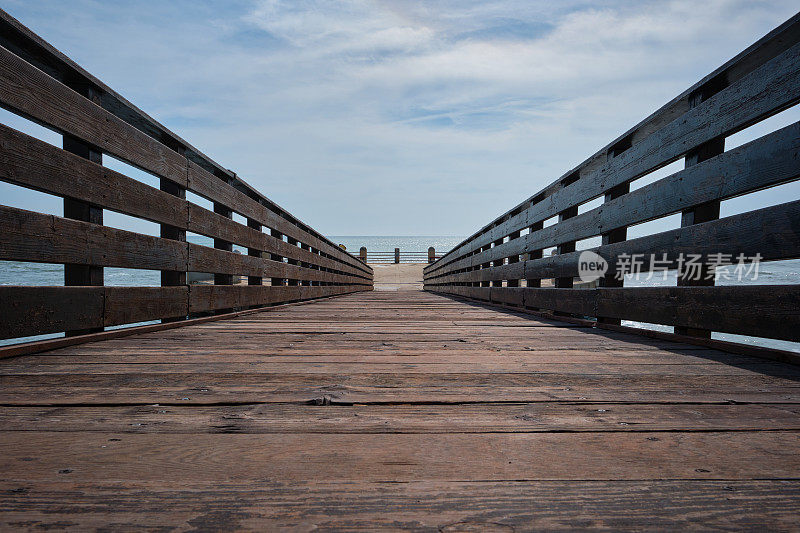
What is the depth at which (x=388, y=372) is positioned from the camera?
1.79m

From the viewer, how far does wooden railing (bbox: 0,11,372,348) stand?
1.98 metres

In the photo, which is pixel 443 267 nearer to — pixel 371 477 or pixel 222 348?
pixel 222 348

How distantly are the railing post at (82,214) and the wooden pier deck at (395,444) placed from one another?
47 centimetres

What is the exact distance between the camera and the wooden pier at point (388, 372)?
815mm

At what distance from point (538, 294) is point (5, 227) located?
437cm

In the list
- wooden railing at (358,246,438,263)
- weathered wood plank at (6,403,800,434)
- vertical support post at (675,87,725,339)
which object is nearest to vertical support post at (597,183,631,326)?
vertical support post at (675,87,725,339)

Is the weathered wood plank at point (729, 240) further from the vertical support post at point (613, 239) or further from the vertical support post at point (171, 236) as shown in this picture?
the vertical support post at point (171, 236)

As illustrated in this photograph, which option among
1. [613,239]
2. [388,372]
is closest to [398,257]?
[613,239]

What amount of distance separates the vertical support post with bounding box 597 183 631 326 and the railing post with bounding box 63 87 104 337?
3457 mm

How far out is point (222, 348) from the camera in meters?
2.37

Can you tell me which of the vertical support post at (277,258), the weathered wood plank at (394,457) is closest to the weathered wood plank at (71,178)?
the weathered wood plank at (394,457)

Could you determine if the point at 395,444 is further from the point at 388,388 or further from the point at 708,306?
the point at 708,306

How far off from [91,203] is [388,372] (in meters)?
1.85

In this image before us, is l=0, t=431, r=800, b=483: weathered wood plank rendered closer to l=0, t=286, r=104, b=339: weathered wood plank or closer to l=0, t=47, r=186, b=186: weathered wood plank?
l=0, t=286, r=104, b=339: weathered wood plank
